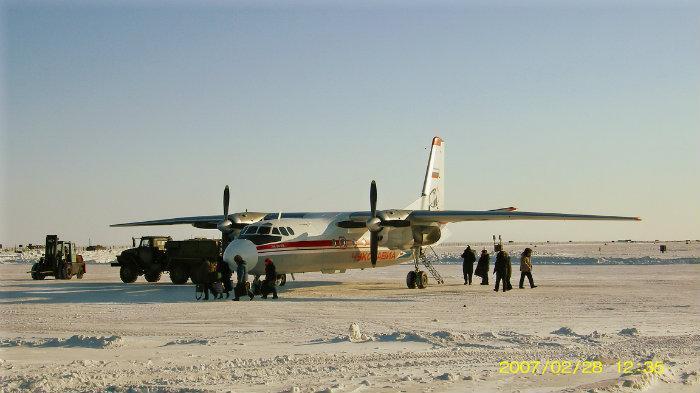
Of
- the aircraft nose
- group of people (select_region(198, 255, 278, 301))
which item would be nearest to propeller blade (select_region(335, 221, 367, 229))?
the aircraft nose

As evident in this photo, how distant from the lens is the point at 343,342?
11.6m

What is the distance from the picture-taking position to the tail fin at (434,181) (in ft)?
101

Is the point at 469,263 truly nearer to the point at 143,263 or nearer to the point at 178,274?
Result: the point at 178,274

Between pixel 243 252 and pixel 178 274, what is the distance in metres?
8.07

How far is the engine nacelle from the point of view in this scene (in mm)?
26406

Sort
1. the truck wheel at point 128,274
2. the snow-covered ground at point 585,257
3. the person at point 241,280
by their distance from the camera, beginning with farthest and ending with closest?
the snow-covered ground at point 585,257 → the truck wheel at point 128,274 → the person at point 241,280

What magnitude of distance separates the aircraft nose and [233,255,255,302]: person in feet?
0.63

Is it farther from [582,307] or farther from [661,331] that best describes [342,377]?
[582,307]

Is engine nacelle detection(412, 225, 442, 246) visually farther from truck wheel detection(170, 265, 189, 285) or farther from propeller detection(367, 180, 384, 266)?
truck wheel detection(170, 265, 189, 285)
